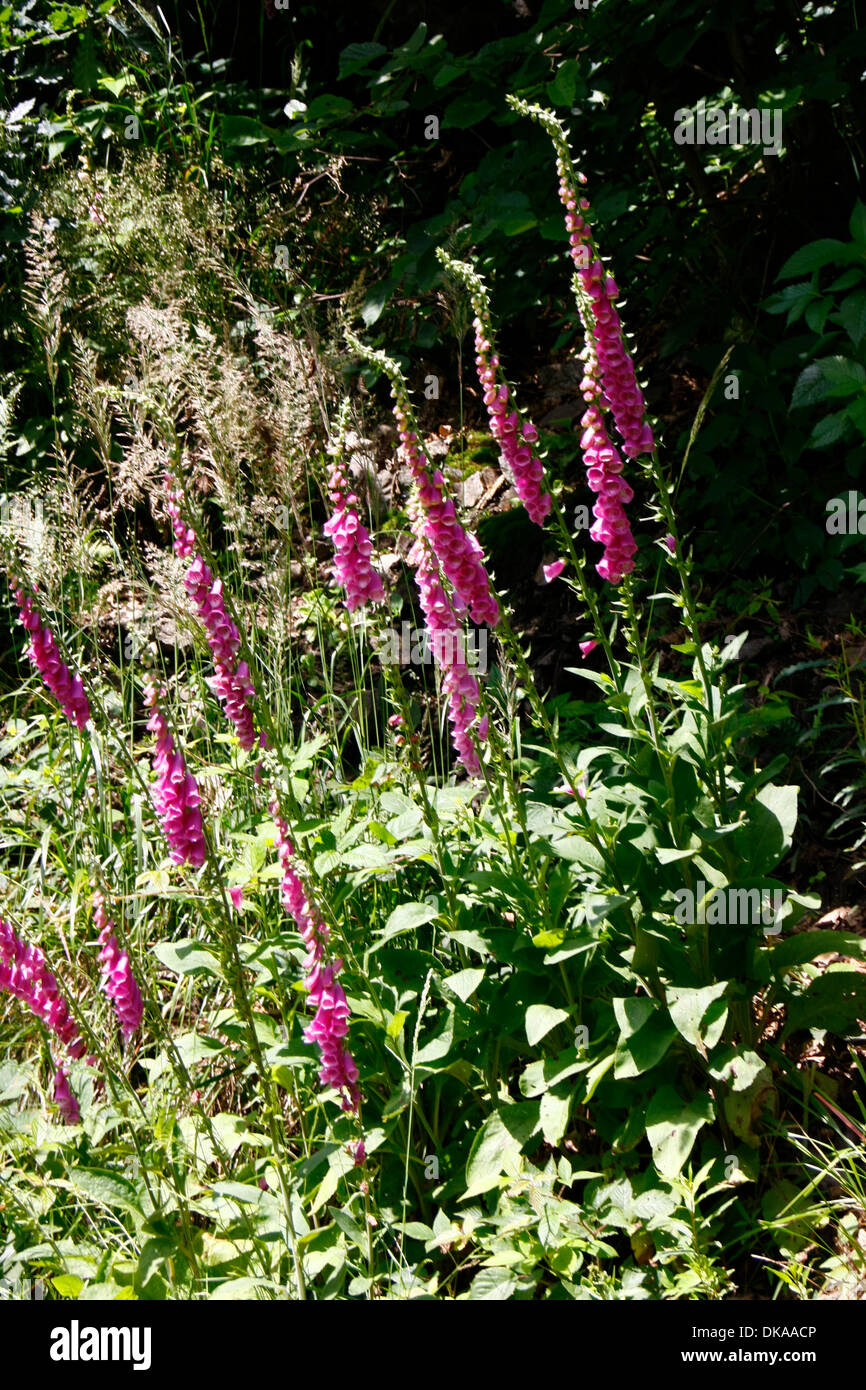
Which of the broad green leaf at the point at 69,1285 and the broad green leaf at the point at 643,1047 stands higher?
the broad green leaf at the point at 643,1047

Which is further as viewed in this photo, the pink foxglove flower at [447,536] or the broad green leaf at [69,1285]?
the pink foxglove flower at [447,536]

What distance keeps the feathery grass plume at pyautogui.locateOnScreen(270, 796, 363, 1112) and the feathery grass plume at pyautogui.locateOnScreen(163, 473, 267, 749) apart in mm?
415

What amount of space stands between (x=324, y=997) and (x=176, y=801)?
1.72 feet

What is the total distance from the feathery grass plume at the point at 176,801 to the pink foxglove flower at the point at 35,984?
423 mm

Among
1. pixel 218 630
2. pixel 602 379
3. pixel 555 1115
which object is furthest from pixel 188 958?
pixel 602 379

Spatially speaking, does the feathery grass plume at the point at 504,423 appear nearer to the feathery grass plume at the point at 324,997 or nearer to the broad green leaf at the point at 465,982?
the feathery grass plume at the point at 324,997

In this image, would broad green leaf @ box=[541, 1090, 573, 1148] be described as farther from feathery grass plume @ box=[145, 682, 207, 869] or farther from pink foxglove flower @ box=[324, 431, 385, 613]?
pink foxglove flower @ box=[324, 431, 385, 613]

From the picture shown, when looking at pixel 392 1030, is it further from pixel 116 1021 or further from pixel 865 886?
pixel 865 886

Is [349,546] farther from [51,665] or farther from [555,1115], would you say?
[555,1115]

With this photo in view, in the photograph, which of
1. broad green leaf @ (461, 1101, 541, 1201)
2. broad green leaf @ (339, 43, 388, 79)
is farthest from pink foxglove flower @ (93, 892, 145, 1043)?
broad green leaf @ (339, 43, 388, 79)

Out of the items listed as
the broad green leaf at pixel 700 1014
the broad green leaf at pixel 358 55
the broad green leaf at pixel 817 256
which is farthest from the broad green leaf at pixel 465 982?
the broad green leaf at pixel 358 55

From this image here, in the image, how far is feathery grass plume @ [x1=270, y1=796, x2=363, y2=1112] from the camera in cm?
234

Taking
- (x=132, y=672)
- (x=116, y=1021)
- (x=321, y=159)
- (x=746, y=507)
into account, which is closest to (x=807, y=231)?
(x=746, y=507)

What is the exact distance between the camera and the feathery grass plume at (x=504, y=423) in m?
2.47
